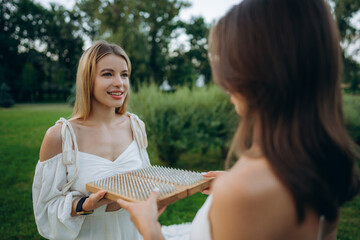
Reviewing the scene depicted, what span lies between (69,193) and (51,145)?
0.49 metres

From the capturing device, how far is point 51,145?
243 cm

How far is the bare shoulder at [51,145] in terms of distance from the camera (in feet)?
7.90

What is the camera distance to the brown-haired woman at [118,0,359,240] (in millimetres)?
1079

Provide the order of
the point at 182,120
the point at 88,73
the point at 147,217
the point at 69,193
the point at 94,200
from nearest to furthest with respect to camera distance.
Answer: the point at 147,217
the point at 94,200
the point at 69,193
the point at 88,73
the point at 182,120

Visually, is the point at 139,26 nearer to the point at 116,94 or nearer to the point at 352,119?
the point at 352,119

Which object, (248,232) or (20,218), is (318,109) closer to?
(248,232)

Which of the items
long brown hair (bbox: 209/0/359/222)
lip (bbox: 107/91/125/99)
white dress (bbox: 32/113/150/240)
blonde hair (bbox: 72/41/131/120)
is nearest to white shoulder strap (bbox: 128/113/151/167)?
white dress (bbox: 32/113/150/240)

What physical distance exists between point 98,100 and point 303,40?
2.26 metres

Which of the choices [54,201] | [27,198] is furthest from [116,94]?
[27,198]

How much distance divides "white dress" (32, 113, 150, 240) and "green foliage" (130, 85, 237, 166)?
5243mm

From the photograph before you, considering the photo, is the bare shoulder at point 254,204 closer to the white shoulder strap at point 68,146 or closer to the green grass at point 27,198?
the white shoulder strap at point 68,146

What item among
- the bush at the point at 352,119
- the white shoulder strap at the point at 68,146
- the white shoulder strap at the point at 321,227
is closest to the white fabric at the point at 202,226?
the white shoulder strap at the point at 321,227

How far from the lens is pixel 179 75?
4116cm

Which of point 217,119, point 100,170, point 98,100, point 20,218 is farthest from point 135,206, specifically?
point 217,119
